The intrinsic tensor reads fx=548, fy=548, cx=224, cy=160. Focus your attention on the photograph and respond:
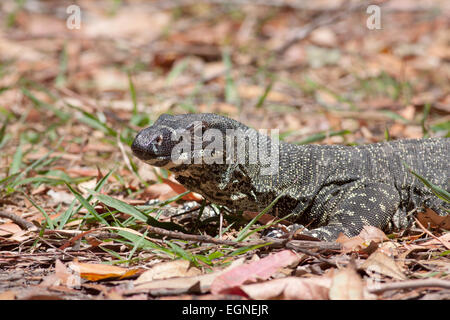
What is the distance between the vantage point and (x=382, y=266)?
351 cm

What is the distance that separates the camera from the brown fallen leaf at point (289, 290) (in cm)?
316

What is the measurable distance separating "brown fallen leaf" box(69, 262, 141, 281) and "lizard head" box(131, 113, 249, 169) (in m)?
0.92

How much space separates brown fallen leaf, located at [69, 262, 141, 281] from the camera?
3.51 m

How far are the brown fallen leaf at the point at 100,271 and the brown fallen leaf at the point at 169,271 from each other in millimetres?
118

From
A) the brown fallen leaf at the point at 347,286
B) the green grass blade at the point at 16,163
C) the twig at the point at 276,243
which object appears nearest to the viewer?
the brown fallen leaf at the point at 347,286

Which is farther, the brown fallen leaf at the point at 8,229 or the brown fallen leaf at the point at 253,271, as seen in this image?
the brown fallen leaf at the point at 8,229

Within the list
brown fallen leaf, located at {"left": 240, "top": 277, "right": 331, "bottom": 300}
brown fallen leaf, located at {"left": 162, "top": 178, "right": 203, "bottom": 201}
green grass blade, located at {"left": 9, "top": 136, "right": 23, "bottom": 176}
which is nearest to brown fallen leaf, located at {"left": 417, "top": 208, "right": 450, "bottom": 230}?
brown fallen leaf, located at {"left": 240, "top": 277, "right": 331, "bottom": 300}

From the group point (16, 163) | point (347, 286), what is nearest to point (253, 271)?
point (347, 286)

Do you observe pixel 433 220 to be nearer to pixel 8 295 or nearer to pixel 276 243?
pixel 276 243

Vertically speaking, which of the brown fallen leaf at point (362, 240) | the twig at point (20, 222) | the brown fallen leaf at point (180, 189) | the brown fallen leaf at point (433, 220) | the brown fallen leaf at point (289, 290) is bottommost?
the brown fallen leaf at point (289, 290)

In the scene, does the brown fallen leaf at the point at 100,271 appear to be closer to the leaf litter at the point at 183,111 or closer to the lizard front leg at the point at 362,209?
the leaf litter at the point at 183,111

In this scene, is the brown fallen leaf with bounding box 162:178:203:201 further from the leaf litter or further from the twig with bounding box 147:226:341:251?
the twig with bounding box 147:226:341:251

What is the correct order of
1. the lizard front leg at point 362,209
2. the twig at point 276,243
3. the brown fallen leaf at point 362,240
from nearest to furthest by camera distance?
the twig at point 276,243 < the brown fallen leaf at point 362,240 < the lizard front leg at point 362,209

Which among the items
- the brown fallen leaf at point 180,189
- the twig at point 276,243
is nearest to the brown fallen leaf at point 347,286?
the twig at point 276,243
